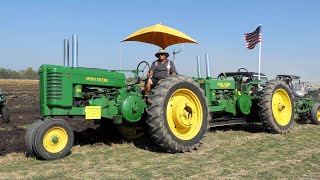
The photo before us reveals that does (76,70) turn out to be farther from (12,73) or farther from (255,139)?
(12,73)

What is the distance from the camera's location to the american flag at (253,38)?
13.2m

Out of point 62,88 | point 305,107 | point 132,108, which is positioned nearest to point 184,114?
point 132,108

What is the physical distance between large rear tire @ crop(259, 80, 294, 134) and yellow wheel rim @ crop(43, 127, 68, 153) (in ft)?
16.2

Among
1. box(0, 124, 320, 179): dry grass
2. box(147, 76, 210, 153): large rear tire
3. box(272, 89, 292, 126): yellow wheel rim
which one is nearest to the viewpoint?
box(0, 124, 320, 179): dry grass

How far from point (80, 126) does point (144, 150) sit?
12.2 ft

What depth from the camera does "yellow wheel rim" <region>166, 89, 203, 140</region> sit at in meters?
7.11

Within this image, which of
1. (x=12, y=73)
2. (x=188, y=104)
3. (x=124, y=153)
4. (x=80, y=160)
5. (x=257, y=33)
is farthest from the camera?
(x=12, y=73)

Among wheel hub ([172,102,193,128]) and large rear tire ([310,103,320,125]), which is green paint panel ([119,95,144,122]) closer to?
wheel hub ([172,102,193,128])

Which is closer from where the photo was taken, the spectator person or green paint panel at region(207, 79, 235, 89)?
the spectator person

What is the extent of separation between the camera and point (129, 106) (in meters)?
7.03

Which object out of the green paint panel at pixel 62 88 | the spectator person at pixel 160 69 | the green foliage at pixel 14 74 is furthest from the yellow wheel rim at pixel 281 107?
the green foliage at pixel 14 74

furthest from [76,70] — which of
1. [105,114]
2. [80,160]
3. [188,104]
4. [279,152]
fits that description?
[279,152]

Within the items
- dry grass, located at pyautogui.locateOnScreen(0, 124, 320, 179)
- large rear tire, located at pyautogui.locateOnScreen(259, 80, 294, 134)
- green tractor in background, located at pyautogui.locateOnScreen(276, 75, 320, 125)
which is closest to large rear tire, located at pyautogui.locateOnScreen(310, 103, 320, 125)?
green tractor in background, located at pyautogui.locateOnScreen(276, 75, 320, 125)

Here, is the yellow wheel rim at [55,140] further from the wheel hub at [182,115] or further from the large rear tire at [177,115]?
the wheel hub at [182,115]
